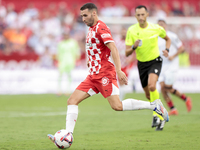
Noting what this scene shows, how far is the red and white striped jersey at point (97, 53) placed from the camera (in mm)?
6355

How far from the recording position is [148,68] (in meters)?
8.45

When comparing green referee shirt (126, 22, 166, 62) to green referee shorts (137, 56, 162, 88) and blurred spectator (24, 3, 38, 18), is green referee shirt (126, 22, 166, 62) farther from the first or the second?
blurred spectator (24, 3, 38, 18)

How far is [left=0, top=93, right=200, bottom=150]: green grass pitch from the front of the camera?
627cm

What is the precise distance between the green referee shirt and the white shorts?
2858mm

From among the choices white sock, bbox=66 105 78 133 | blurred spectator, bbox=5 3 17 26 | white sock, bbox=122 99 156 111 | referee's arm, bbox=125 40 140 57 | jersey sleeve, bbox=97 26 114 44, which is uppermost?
blurred spectator, bbox=5 3 17 26

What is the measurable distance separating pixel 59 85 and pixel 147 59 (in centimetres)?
957

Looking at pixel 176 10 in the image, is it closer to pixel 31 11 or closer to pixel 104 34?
pixel 31 11

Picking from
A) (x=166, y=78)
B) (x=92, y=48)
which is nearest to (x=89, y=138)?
(x=92, y=48)

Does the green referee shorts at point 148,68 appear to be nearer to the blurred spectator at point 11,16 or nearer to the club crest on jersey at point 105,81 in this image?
the club crest on jersey at point 105,81

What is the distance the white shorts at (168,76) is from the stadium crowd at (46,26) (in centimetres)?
820

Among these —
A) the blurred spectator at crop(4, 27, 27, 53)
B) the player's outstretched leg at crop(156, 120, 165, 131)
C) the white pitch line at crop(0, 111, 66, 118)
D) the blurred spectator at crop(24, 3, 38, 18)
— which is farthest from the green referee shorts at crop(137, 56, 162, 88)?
the blurred spectator at crop(24, 3, 38, 18)

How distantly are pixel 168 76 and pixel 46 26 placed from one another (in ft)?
38.5

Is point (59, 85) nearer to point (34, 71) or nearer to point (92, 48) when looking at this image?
point (34, 71)

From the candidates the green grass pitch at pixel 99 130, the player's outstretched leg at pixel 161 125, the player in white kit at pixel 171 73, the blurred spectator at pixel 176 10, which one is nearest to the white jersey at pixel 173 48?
the player in white kit at pixel 171 73
